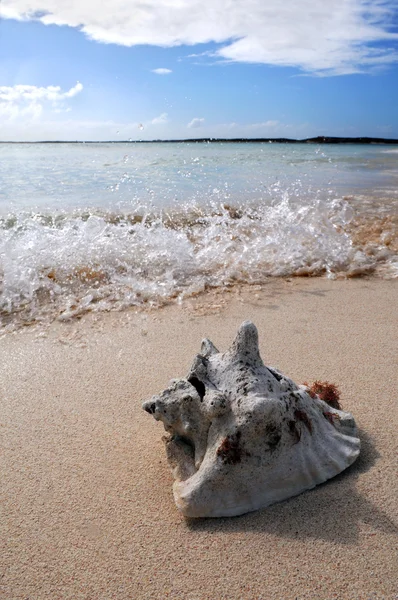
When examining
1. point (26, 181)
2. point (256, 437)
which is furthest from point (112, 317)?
point (26, 181)

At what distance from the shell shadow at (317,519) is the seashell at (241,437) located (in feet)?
0.10

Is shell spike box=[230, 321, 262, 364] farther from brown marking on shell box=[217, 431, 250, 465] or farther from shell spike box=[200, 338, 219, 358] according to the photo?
brown marking on shell box=[217, 431, 250, 465]

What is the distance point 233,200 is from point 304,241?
3.72m

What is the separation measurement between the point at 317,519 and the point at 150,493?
651 millimetres

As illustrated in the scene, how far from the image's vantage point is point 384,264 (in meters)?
4.82

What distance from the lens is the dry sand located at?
1.60 m

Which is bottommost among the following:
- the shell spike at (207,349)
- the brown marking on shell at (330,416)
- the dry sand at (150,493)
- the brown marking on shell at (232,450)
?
the dry sand at (150,493)

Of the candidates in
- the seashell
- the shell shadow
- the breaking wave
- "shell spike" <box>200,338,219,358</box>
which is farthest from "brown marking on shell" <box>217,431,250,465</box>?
the breaking wave

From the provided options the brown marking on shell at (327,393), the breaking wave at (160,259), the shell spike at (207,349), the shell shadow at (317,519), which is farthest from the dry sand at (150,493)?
the breaking wave at (160,259)

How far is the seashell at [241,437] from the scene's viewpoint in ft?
5.75

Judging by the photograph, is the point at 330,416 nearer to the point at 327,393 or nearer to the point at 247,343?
the point at 327,393

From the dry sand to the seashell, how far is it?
0.07 meters

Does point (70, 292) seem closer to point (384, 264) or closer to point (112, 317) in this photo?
point (112, 317)

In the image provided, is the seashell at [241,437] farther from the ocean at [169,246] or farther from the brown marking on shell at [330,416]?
the ocean at [169,246]
